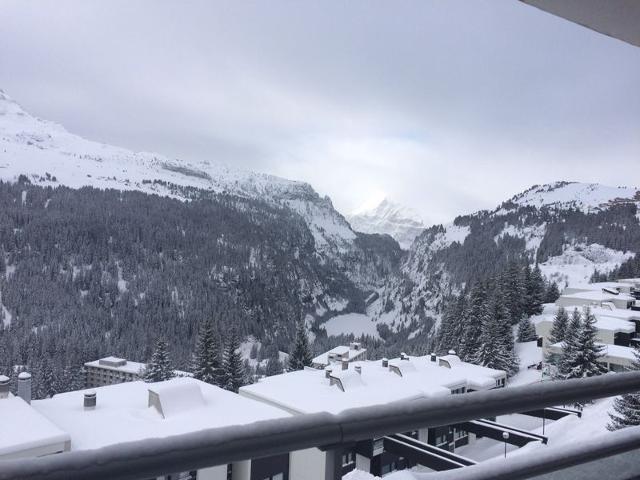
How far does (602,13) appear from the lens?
238 cm

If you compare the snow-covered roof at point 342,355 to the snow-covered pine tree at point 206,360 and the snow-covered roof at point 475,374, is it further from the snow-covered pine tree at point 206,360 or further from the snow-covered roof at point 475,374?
the snow-covered roof at point 475,374

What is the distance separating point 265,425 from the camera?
0.90 meters

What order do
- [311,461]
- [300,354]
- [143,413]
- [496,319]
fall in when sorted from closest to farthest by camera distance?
1. [311,461]
2. [143,413]
3. [300,354]
4. [496,319]

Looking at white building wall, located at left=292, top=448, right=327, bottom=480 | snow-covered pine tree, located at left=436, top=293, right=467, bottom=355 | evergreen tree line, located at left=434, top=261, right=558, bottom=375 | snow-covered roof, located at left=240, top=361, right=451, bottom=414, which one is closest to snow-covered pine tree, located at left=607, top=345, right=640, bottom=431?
snow-covered roof, located at left=240, top=361, right=451, bottom=414

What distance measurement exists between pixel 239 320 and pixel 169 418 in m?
84.5

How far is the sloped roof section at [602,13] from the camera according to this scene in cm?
225

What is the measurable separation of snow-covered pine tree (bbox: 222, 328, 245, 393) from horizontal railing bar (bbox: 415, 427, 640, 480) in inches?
1280

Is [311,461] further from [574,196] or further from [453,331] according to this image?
[574,196]

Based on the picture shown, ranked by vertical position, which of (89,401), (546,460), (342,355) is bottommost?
(342,355)

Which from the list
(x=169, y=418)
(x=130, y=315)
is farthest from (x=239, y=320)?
(x=169, y=418)

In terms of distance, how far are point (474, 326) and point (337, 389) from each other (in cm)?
2288

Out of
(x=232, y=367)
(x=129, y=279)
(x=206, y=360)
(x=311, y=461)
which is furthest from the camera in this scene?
(x=129, y=279)

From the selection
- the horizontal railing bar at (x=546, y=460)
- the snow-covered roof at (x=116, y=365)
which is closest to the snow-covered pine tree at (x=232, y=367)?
the snow-covered roof at (x=116, y=365)

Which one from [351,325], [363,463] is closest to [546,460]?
[363,463]
